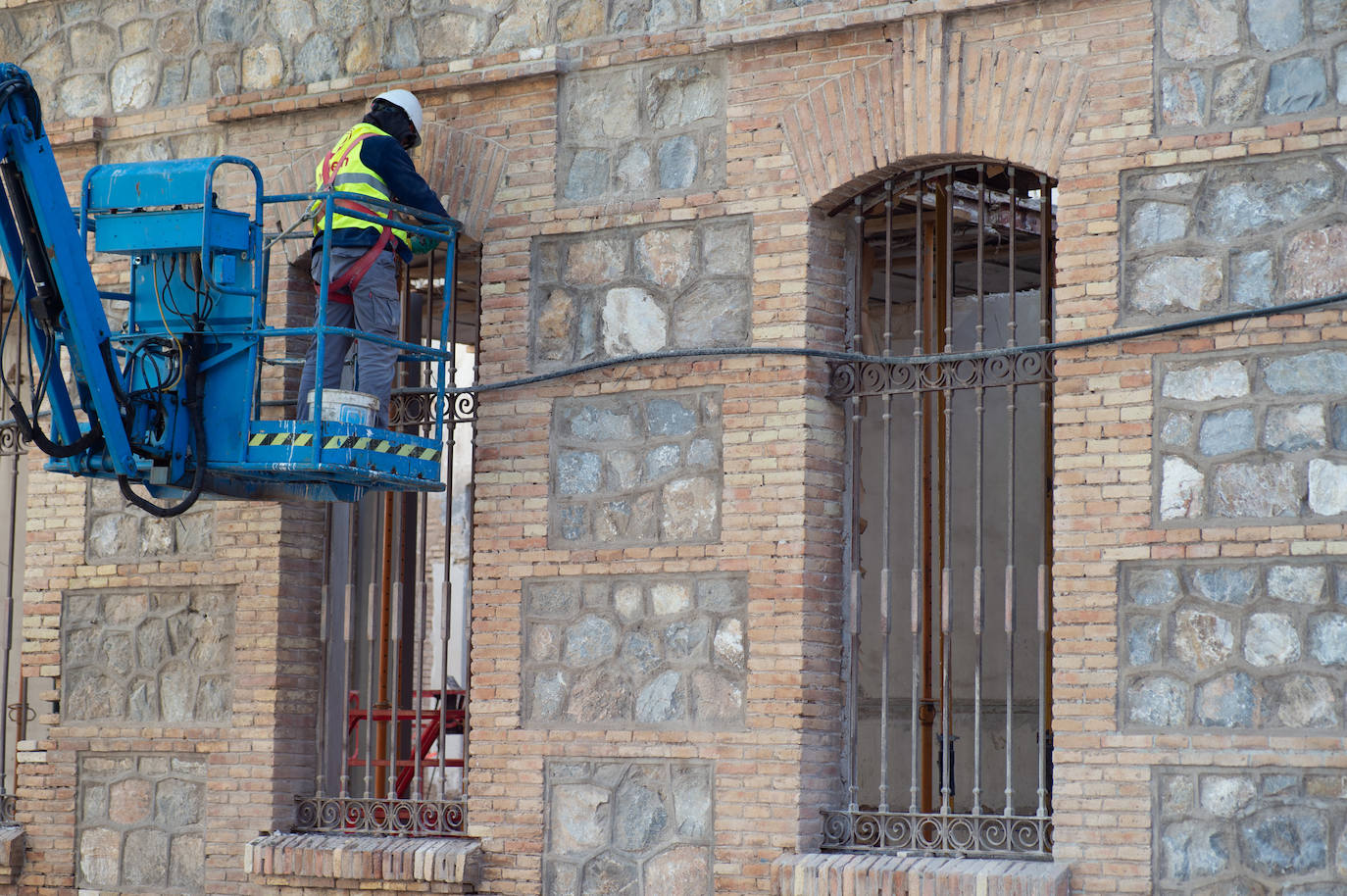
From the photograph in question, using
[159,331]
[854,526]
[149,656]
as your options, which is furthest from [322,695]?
[854,526]

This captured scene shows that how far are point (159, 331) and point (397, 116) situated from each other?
5.26 feet

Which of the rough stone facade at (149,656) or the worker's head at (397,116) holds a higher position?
the worker's head at (397,116)

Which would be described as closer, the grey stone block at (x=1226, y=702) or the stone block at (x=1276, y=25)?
the grey stone block at (x=1226, y=702)

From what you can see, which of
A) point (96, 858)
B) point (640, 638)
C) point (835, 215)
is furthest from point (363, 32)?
point (96, 858)

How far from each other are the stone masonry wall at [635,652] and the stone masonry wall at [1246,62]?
9.89 feet

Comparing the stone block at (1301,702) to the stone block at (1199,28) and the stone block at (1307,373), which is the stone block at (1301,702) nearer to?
the stone block at (1307,373)

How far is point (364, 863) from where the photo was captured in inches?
378

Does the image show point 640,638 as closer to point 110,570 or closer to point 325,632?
point 325,632

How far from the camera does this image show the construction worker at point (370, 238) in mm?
8953

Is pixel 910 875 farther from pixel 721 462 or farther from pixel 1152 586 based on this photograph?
pixel 721 462

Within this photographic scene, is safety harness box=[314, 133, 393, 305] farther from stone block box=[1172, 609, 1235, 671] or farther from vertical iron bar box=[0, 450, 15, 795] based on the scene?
stone block box=[1172, 609, 1235, 671]

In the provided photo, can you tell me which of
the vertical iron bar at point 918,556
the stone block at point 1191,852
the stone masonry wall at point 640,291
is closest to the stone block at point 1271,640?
the stone block at point 1191,852

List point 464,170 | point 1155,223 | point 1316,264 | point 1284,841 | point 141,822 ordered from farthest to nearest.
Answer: point 141,822
point 464,170
point 1155,223
point 1316,264
point 1284,841

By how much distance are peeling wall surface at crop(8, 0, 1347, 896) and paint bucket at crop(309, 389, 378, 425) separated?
3.92 feet
